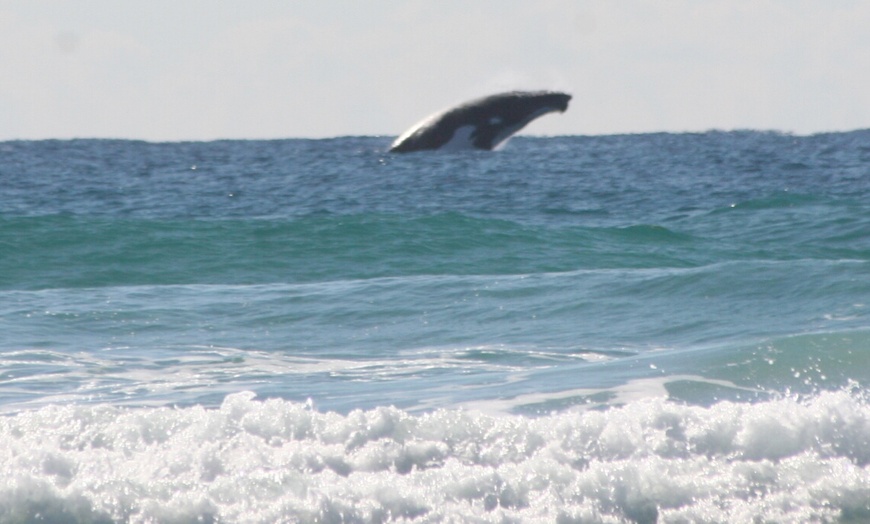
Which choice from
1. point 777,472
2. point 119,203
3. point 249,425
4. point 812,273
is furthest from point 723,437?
point 119,203

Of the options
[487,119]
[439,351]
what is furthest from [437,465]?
[487,119]

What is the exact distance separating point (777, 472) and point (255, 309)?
7.77m

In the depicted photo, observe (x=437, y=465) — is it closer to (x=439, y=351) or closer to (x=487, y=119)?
(x=439, y=351)

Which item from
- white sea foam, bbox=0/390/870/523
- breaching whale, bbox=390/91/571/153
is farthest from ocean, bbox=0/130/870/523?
breaching whale, bbox=390/91/571/153

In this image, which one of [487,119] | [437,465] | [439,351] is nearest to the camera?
[437,465]

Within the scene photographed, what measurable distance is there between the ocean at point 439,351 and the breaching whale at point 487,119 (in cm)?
132

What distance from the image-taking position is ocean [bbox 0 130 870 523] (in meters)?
6.16

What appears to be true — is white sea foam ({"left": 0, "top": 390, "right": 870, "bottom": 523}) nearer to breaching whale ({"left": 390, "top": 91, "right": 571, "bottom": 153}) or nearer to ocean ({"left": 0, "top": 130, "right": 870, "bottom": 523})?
ocean ({"left": 0, "top": 130, "right": 870, "bottom": 523})

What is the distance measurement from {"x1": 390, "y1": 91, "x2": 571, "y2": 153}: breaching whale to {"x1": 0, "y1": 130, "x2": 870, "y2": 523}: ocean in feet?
4.33

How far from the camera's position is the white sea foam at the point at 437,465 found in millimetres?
6027

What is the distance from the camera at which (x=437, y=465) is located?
641 centimetres

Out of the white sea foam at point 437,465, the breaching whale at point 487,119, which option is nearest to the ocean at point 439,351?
the white sea foam at point 437,465

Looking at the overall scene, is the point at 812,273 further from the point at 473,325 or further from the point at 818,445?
the point at 818,445

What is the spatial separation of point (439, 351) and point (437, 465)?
4.26 meters
